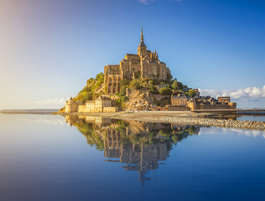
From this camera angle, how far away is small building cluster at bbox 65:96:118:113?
60094mm

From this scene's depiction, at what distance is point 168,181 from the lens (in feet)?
22.3

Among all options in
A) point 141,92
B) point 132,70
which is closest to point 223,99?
point 141,92

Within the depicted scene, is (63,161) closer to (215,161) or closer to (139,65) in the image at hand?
(215,161)

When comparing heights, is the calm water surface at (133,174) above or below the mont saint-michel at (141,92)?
below

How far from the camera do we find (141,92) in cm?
5862

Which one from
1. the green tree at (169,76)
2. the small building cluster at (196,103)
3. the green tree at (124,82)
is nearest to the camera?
the small building cluster at (196,103)

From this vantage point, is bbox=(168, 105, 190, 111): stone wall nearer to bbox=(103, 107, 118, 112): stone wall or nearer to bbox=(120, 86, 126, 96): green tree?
bbox=(103, 107, 118, 112): stone wall

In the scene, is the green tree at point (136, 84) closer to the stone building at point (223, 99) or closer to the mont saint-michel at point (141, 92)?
the mont saint-michel at point (141, 92)

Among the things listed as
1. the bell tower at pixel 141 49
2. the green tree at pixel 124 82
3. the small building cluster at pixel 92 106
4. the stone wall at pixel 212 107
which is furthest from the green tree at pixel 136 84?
the stone wall at pixel 212 107

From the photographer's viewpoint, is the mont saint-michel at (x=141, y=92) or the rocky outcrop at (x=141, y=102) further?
the mont saint-michel at (x=141, y=92)

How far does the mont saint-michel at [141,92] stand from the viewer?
56375mm

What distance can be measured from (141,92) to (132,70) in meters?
13.5

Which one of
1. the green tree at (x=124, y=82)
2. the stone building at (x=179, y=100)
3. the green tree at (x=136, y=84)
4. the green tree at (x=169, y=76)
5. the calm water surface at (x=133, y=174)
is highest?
the green tree at (x=169, y=76)

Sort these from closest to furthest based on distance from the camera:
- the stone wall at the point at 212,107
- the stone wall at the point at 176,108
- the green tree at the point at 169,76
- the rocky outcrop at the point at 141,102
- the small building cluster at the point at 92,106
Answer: the stone wall at the point at 176,108, the rocky outcrop at the point at 141,102, the stone wall at the point at 212,107, the small building cluster at the point at 92,106, the green tree at the point at 169,76
